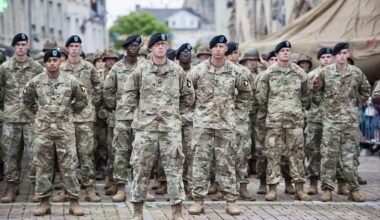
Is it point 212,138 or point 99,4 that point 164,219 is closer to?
point 212,138

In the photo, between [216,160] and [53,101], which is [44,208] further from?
[216,160]

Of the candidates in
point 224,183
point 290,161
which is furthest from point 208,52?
point 224,183

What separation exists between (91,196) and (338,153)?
3.48 m

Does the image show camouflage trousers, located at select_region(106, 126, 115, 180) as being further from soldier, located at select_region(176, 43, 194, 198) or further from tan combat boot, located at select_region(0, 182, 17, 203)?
tan combat boot, located at select_region(0, 182, 17, 203)

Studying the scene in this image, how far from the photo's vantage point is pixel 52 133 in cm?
1020

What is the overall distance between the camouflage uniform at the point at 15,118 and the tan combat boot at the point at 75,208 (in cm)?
145

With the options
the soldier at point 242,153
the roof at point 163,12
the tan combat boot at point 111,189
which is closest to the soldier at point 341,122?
the soldier at point 242,153

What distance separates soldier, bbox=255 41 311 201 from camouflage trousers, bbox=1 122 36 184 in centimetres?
333

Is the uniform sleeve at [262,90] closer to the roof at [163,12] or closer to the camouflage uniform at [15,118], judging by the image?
the camouflage uniform at [15,118]

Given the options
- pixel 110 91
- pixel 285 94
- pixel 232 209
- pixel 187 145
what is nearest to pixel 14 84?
pixel 110 91

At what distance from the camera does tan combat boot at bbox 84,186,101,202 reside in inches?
447

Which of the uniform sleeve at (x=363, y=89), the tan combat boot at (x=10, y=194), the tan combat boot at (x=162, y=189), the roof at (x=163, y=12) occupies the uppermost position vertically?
the roof at (x=163, y=12)

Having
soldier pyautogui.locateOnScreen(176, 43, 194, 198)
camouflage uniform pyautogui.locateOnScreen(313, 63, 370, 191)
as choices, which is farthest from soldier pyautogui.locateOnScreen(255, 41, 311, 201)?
soldier pyautogui.locateOnScreen(176, 43, 194, 198)

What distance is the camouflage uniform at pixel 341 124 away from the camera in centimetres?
1154
